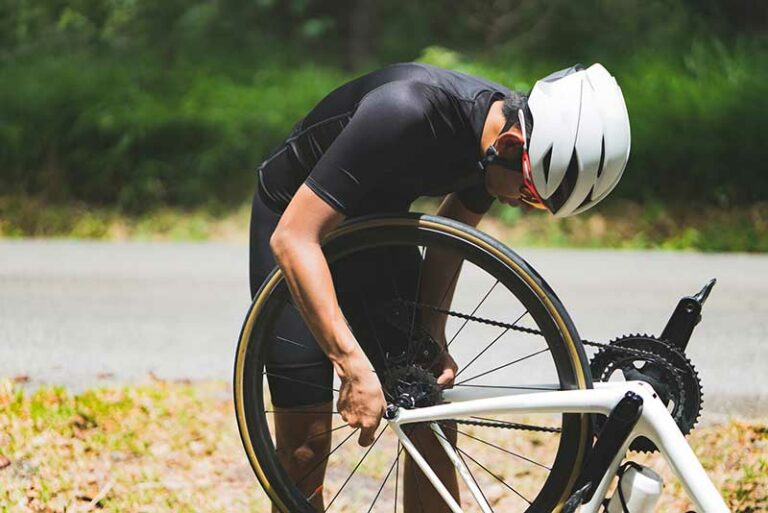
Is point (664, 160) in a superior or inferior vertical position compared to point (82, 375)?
superior

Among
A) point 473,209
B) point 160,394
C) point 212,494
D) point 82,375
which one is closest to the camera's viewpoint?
point 473,209

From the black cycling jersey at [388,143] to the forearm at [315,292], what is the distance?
135 millimetres

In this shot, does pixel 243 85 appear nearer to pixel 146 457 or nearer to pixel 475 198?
pixel 146 457

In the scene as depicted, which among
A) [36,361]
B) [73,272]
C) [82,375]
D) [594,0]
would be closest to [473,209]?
[82,375]

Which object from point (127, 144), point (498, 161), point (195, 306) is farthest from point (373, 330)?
point (127, 144)

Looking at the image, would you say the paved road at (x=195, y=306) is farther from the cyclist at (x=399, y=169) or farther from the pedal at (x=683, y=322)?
the cyclist at (x=399, y=169)

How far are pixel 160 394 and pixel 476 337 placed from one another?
224 centimetres

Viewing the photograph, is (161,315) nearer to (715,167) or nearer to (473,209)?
(473,209)

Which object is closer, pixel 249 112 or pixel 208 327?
pixel 208 327

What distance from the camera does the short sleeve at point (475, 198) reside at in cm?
318

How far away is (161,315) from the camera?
7.09 m

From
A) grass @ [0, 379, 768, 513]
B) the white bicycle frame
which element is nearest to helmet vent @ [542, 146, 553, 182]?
the white bicycle frame

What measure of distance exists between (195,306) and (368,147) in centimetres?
481

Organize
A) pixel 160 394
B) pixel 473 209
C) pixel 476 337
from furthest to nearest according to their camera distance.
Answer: pixel 476 337 < pixel 160 394 < pixel 473 209
